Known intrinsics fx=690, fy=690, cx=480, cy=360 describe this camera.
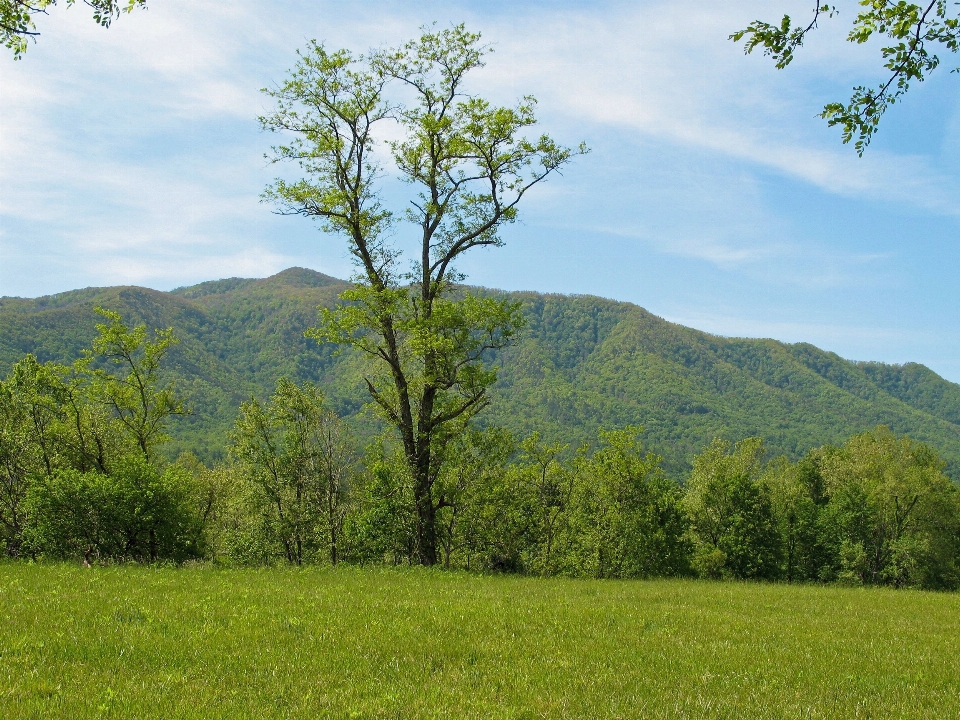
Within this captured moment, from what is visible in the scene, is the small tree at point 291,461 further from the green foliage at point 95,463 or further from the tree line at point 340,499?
the green foliage at point 95,463

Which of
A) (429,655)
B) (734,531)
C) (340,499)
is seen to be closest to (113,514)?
(340,499)

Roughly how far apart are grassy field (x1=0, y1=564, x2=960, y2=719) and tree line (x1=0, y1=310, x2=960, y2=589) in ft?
21.5

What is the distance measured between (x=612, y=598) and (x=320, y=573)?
894 centimetres

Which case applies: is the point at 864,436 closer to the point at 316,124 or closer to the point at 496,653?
the point at 316,124

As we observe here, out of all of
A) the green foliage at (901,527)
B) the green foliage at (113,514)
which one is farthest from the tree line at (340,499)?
the green foliage at (901,527)

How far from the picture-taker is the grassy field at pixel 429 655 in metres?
8.35

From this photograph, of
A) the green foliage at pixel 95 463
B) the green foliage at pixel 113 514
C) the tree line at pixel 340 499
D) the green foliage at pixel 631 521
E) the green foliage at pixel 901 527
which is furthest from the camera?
the green foliage at pixel 901 527

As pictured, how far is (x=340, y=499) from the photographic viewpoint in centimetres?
3622

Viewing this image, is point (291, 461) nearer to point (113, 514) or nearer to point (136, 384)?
point (136, 384)

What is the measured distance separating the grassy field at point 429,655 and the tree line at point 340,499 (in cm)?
654

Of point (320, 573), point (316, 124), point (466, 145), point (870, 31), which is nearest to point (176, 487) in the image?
point (320, 573)

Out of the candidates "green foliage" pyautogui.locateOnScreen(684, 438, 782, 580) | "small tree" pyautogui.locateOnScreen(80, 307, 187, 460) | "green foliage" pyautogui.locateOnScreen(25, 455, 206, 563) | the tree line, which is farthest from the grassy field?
"green foliage" pyautogui.locateOnScreen(684, 438, 782, 580)

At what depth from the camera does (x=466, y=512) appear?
31.2 meters

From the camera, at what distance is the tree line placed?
24.3 m
